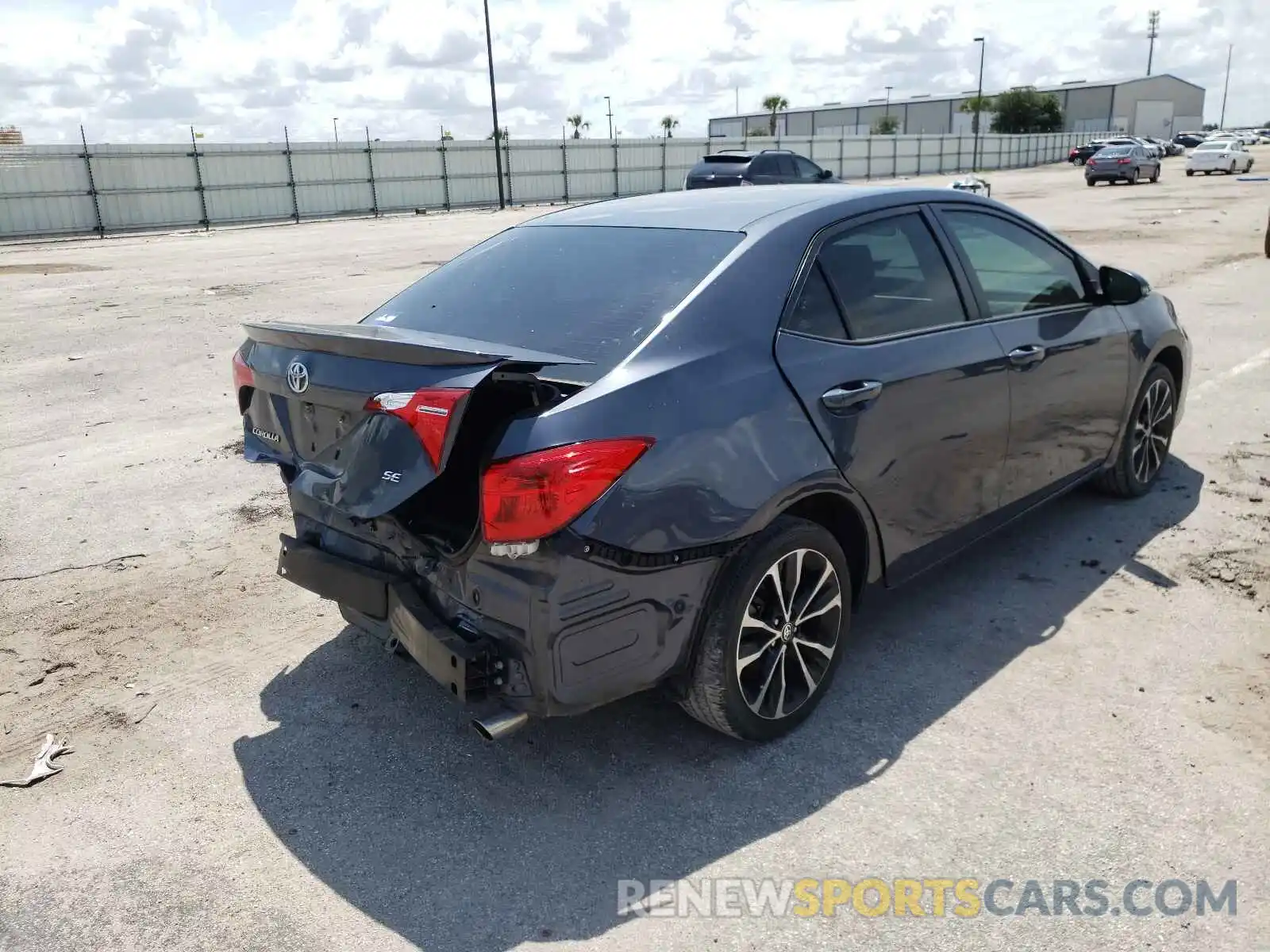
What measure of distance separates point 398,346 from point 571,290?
80 cm

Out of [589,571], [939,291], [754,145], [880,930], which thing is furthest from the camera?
[754,145]

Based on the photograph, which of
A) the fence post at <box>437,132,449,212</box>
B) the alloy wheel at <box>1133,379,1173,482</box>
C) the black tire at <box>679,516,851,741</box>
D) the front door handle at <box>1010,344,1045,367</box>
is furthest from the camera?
the fence post at <box>437,132,449,212</box>

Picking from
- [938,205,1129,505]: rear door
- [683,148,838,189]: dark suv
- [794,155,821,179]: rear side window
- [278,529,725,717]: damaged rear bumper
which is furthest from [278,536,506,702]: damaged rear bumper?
[794,155,821,179]: rear side window

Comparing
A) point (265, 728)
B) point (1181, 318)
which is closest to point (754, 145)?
point (1181, 318)

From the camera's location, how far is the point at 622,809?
3094 millimetres

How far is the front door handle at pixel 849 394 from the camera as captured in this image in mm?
3350

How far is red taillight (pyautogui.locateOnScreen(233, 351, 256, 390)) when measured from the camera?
141 inches

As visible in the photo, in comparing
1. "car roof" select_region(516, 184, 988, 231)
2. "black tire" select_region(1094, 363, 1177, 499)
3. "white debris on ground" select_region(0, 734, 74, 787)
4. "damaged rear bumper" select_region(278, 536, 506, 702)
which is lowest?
"white debris on ground" select_region(0, 734, 74, 787)

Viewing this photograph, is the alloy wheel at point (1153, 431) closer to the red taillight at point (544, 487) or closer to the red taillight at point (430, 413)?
the red taillight at point (544, 487)

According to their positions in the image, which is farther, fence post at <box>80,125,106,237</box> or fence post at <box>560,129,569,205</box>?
fence post at <box>560,129,569,205</box>

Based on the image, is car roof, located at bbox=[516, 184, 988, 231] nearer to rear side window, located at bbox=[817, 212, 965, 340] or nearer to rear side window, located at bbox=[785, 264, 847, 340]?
rear side window, located at bbox=[817, 212, 965, 340]

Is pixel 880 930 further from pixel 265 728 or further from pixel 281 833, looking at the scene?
pixel 265 728

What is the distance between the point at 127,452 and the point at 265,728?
3.95 metres

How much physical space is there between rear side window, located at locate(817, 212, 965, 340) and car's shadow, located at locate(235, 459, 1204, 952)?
49.3 inches
